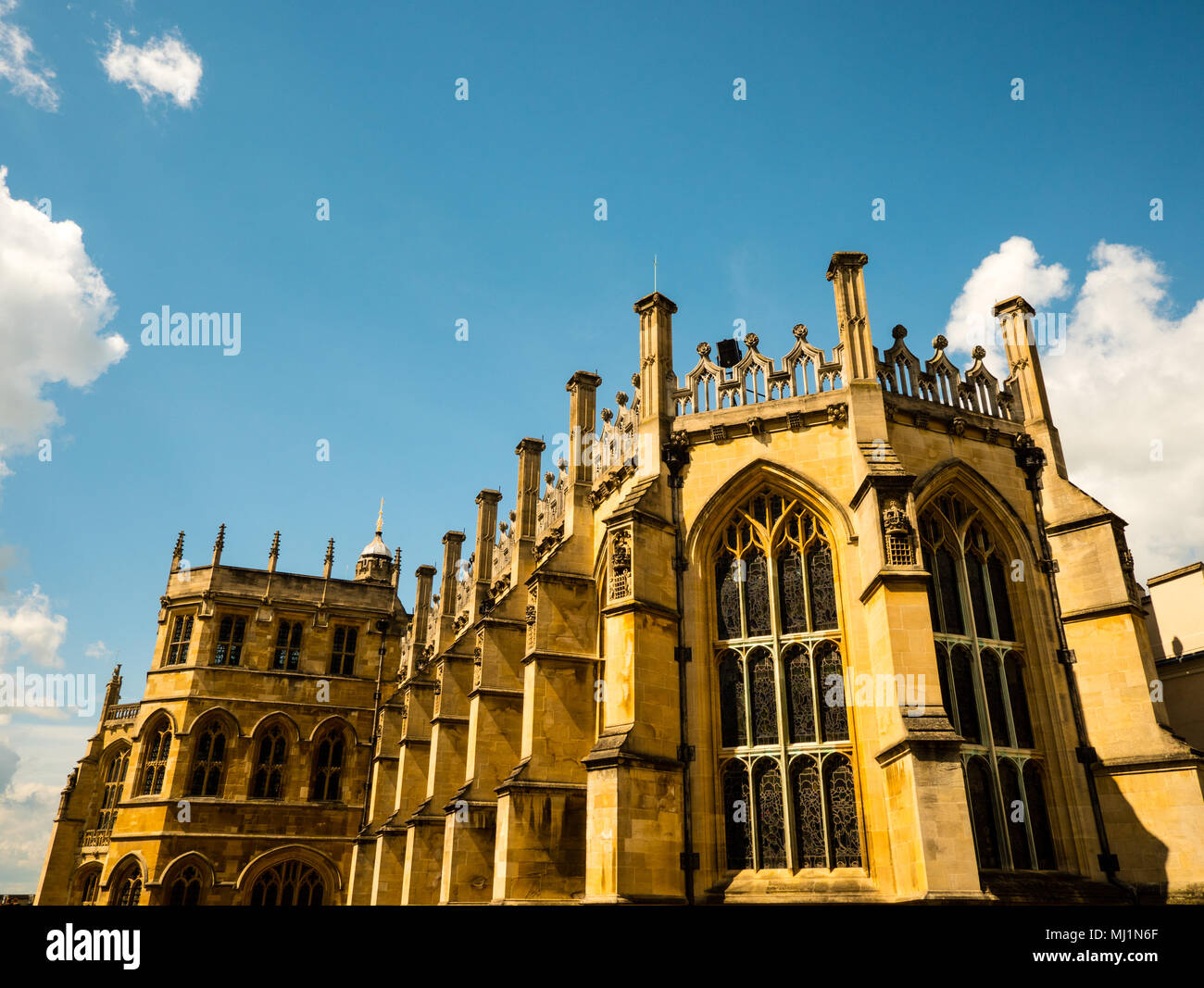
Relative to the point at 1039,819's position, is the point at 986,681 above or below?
above

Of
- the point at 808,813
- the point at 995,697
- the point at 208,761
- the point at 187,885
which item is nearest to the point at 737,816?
the point at 808,813

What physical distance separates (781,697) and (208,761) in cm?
2552

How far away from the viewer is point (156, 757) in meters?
31.1

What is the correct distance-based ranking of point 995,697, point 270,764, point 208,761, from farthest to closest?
point 270,764, point 208,761, point 995,697

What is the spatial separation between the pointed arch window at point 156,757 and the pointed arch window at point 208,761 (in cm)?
102

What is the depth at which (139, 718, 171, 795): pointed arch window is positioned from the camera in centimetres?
3069

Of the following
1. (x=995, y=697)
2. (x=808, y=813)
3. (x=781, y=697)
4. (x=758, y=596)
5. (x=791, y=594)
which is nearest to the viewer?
(x=808, y=813)

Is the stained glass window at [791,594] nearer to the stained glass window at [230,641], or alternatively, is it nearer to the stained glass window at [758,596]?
the stained glass window at [758,596]

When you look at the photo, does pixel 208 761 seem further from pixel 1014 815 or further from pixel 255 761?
pixel 1014 815

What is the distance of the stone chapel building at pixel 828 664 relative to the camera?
1230 centimetres

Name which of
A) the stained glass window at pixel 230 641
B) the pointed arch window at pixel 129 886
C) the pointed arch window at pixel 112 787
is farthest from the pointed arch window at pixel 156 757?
the pointed arch window at pixel 112 787
